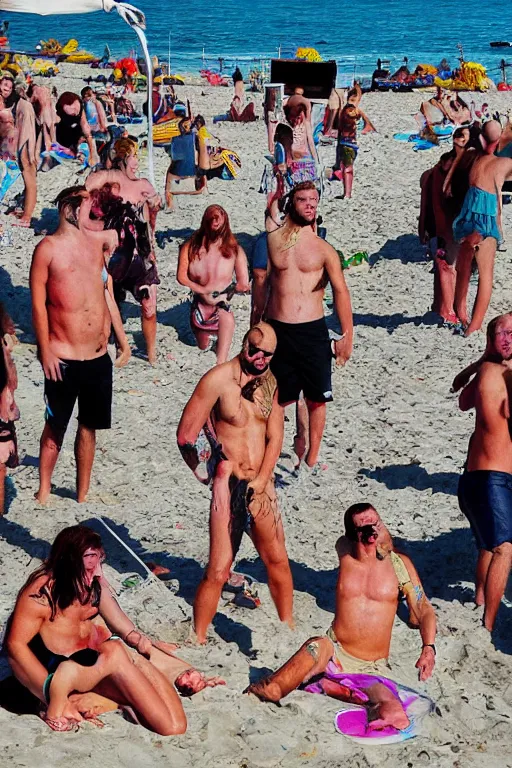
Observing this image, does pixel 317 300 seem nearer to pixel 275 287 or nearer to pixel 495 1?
pixel 275 287

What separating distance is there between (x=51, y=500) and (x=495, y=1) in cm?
7326

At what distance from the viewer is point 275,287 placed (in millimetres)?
7484

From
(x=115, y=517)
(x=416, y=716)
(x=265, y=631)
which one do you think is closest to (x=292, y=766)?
(x=416, y=716)

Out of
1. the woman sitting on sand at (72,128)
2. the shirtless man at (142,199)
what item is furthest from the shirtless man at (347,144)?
the shirtless man at (142,199)

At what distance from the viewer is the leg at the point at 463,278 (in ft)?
33.3

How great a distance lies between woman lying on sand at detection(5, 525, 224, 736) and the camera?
488 cm

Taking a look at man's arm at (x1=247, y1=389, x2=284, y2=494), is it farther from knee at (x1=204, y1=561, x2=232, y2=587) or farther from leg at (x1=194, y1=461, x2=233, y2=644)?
knee at (x1=204, y1=561, x2=232, y2=587)

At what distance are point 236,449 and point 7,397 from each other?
5.32ft

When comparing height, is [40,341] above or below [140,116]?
below

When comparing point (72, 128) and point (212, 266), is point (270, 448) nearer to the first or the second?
point (212, 266)

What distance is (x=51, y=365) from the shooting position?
684cm

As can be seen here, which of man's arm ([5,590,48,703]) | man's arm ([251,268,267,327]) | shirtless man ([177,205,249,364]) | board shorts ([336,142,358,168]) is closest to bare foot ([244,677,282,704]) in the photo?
man's arm ([5,590,48,703])

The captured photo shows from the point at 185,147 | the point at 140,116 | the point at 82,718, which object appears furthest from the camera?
the point at 140,116

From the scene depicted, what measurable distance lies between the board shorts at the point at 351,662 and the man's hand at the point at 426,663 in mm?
186
